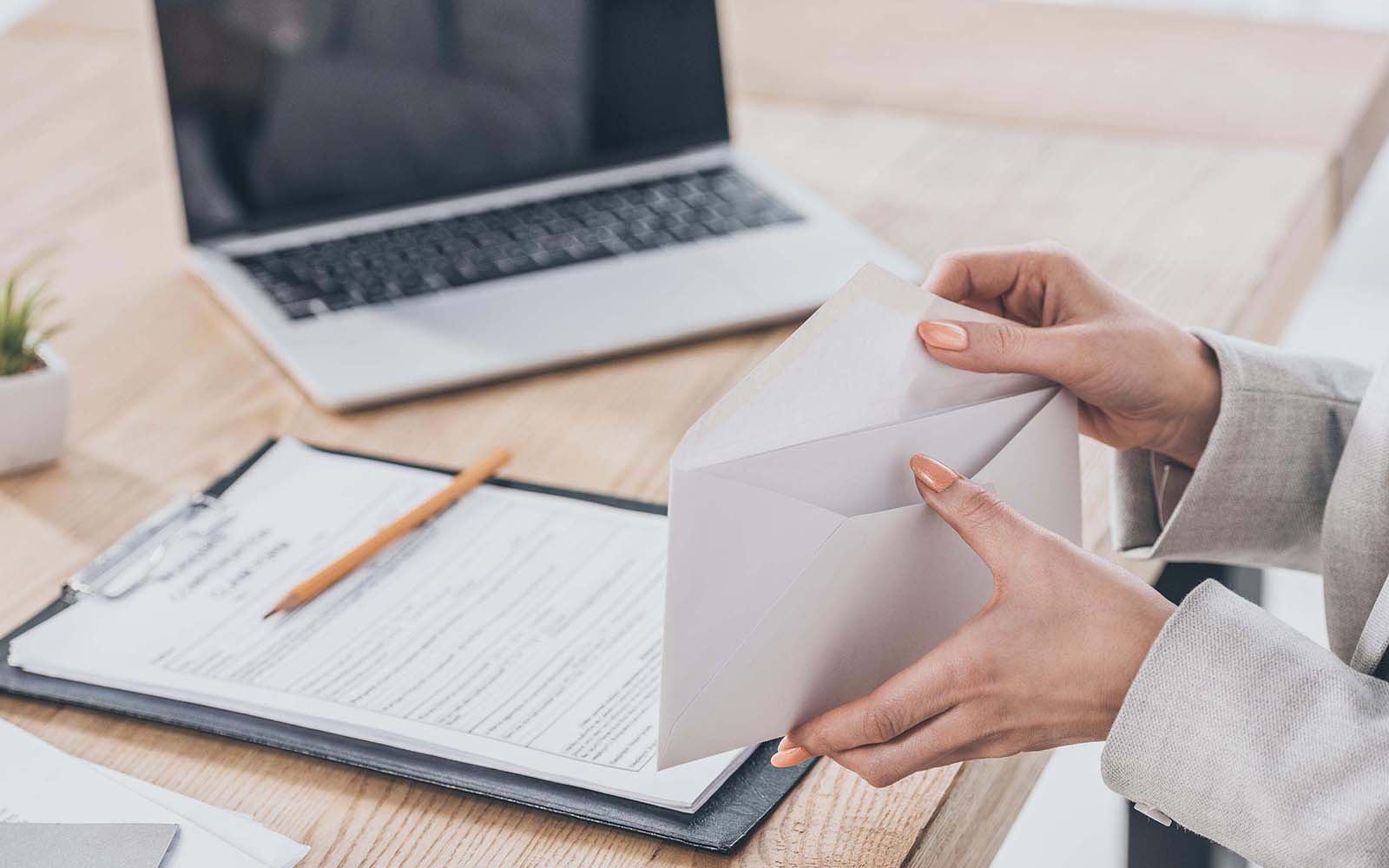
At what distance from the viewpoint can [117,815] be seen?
57cm

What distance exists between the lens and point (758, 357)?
0.94 metres

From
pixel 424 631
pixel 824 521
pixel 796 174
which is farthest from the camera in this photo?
pixel 796 174

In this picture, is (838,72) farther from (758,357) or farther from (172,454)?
(172,454)

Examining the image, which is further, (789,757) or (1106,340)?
(1106,340)

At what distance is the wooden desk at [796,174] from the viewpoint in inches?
23.3

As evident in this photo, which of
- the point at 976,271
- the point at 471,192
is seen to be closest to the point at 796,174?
the point at 471,192

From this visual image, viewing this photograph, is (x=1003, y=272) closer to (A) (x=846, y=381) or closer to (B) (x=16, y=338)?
(A) (x=846, y=381)

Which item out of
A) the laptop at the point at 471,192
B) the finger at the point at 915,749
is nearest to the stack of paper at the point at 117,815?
the finger at the point at 915,749

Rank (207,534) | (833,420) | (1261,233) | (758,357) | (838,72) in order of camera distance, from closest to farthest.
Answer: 1. (833,420)
2. (207,534)
3. (758,357)
4. (1261,233)
5. (838,72)

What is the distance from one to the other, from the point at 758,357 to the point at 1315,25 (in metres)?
0.82

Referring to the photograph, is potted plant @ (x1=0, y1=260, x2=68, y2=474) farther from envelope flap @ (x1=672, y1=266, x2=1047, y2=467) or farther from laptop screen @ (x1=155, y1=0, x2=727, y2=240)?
envelope flap @ (x1=672, y1=266, x2=1047, y2=467)

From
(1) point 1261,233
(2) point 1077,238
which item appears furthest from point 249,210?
(1) point 1261,233

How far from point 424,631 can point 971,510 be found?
0.86 ft

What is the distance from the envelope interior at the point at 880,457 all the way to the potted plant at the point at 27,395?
0.48 metres
